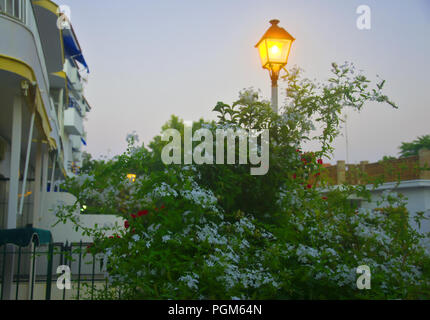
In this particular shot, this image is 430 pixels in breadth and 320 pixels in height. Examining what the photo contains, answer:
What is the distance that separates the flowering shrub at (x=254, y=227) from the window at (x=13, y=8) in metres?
6.53

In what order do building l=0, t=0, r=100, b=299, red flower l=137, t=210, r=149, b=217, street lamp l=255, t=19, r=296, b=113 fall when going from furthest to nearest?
building l=0, t=0, r=100, b=299, street lamp l=255, t=19, r=296, b=113, red flower l=137, t=210, r=149, b=217

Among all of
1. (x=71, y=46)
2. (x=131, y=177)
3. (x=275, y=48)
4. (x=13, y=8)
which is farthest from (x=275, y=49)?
(x=71, y=46)

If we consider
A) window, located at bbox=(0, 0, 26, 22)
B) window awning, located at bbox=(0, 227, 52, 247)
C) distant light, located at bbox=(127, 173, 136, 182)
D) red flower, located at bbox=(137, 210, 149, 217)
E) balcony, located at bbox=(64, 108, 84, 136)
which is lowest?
window awning, located at bbox=(0, 227, 52, 247)

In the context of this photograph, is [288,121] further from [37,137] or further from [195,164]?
[37,137]

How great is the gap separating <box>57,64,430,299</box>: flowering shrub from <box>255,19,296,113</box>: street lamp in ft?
5.87

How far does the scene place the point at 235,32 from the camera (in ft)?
18.9

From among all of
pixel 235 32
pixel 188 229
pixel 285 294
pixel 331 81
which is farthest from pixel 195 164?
pixel 235 32

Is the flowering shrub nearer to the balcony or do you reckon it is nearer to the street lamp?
the street lamp

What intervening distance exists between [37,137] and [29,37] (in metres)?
5.12

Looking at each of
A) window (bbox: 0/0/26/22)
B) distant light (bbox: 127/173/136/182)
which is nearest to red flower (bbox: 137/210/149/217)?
distant light (bbox: 127/173/136/182)

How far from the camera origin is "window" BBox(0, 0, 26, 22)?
8.60 m

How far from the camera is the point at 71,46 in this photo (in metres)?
26.6

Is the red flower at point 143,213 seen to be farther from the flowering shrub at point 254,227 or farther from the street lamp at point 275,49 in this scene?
the street lamp at point 275,49

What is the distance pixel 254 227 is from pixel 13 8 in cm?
789
